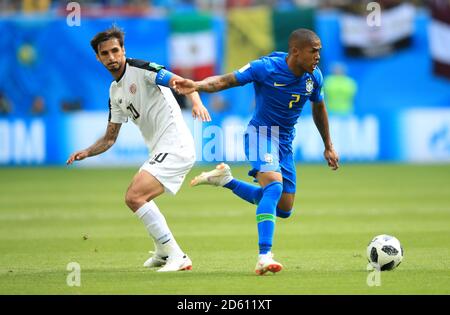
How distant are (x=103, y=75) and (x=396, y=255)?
20.8 meters

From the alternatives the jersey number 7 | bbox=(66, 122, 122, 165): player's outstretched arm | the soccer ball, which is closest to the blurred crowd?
bbox=(66, 122, 122, 165): player's outstretched arm

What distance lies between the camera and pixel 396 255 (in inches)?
369

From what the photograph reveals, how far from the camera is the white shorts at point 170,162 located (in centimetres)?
968

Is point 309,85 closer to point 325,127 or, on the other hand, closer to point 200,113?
point 325,127

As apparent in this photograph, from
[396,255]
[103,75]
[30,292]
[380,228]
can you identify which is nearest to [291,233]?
[380,228]

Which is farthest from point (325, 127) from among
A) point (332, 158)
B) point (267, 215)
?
point (267, 215)

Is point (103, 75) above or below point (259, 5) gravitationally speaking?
below

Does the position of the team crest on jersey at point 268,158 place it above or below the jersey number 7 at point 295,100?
below

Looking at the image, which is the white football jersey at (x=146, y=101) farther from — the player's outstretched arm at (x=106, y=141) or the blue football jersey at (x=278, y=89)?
the blue football jersey at (x=278, y=89)

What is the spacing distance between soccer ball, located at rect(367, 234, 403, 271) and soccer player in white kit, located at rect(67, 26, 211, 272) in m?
1.81

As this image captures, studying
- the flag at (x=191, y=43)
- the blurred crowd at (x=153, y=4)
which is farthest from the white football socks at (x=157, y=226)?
the blurred crowd at (x=153, y=4)

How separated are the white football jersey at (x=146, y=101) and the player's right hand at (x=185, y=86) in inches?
25.9

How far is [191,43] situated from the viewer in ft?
95.5
